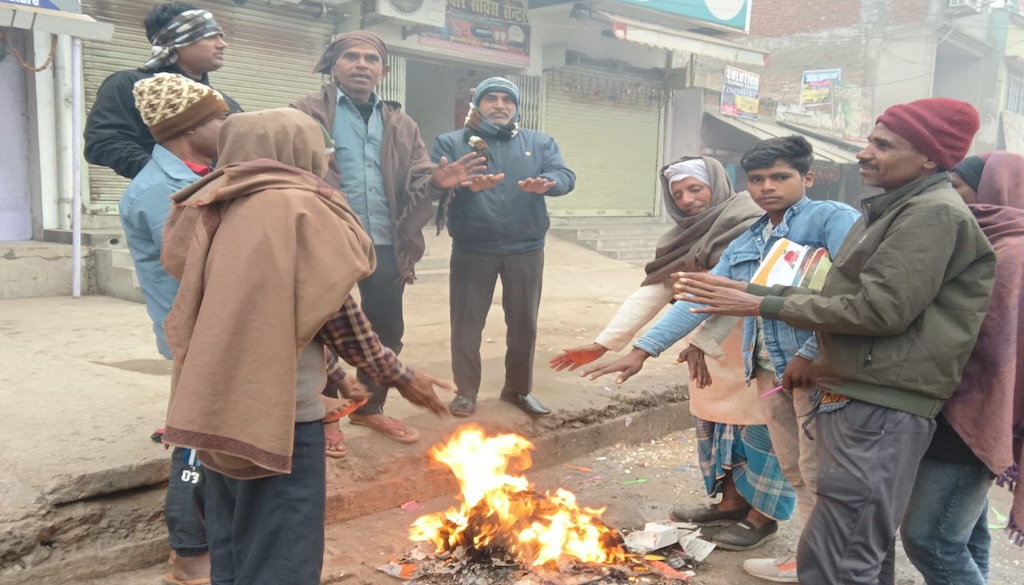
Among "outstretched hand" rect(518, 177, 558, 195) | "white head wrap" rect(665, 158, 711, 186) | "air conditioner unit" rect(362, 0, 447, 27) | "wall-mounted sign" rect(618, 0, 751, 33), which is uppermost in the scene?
"wall-mounted sign" rect(618, 0, 751, 33)

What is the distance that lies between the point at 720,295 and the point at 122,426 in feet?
9.76

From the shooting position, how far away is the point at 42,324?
21.4 ft

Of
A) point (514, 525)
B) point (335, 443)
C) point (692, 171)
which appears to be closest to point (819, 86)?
point (692, 171)

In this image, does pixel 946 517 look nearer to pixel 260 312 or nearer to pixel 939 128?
pixel 939 128

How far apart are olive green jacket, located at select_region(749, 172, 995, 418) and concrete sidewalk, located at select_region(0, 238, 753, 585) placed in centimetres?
247

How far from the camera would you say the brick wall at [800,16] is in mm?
25359

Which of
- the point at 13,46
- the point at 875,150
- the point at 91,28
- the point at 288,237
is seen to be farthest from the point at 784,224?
the point at 13,46

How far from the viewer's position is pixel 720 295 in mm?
2617

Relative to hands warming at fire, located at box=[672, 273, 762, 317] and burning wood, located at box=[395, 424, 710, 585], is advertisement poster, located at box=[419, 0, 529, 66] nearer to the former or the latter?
burning wood, located at box=[395, 424, 710, 585]

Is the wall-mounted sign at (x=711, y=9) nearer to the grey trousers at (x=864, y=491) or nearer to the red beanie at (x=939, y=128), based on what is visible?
the red beanie at (x=939, y=128)

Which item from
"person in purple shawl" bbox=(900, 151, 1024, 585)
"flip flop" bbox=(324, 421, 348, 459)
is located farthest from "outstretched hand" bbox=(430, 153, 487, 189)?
"person in purple shawl" bbox=(900, 151, 1024, 585)

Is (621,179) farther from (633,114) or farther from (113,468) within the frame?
(113,468)

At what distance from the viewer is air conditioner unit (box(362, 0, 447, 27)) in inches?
446

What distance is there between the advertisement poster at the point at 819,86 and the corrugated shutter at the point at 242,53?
675 inches
